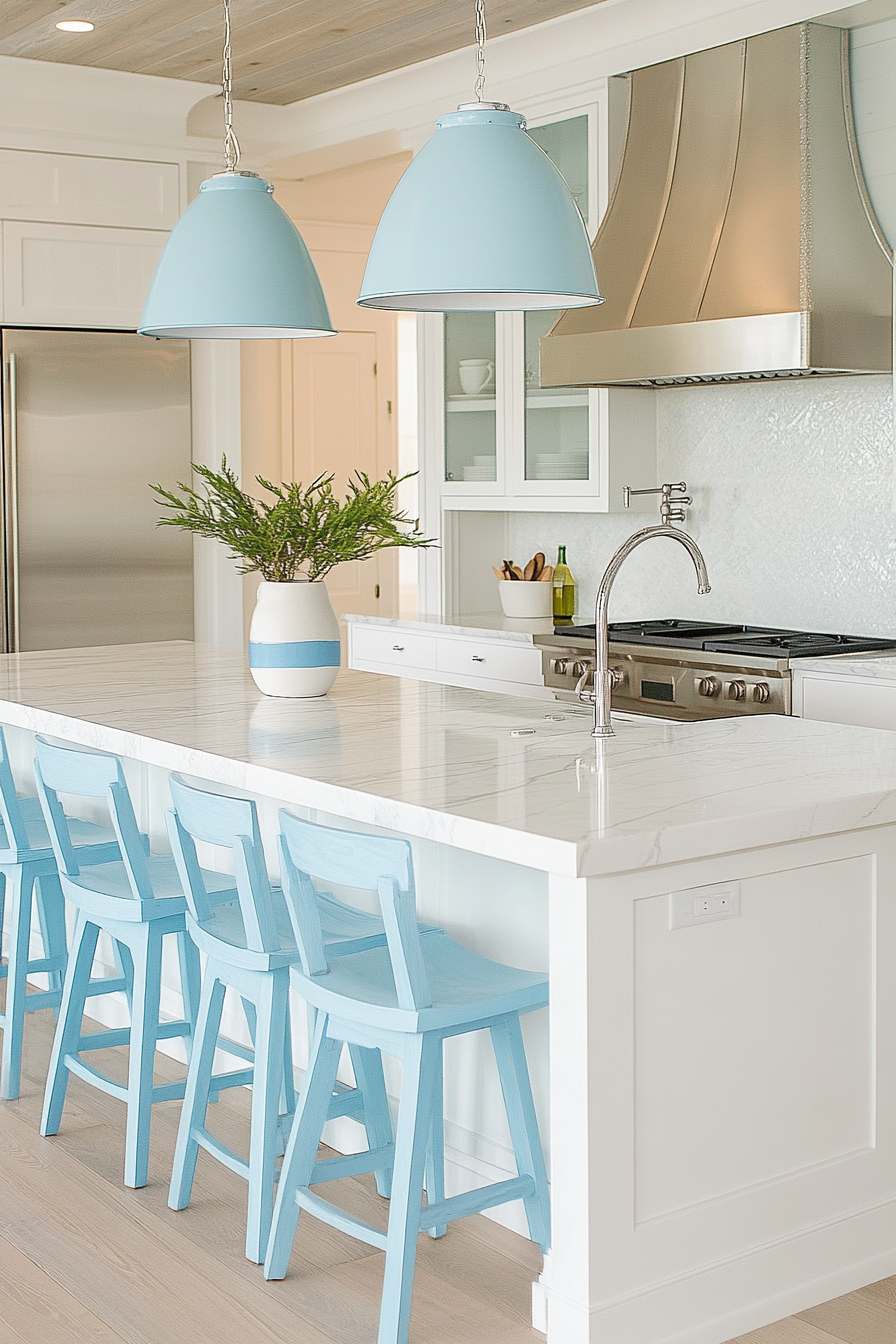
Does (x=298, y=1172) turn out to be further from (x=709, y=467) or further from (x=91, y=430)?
(x=91, y=430)

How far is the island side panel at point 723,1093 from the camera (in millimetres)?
2154

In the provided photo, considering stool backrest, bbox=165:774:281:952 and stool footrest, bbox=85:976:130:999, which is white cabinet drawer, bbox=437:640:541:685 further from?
stool backrest, bbox=165:774:281:952

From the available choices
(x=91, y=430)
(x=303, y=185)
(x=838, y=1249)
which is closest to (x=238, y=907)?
(x=838, y=1249)

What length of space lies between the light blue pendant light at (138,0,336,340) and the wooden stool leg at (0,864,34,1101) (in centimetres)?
128

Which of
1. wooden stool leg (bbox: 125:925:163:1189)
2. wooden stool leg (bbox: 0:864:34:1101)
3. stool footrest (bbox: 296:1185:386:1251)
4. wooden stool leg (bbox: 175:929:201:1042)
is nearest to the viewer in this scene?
stool footrest (bbox: 296:1185:386:1251)

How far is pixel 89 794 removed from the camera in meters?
2.96

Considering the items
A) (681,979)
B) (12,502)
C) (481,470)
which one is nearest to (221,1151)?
(681,979)

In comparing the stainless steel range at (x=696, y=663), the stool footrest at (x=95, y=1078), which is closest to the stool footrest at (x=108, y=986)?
the stool footrest at (x=95, y=1078)

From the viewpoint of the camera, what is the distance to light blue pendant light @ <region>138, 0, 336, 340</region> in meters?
3.03

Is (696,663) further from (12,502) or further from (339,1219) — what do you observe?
(12,502)

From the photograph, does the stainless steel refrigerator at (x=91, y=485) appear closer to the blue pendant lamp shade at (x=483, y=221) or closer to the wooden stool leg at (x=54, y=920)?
the wooden stool leg at (x=54, y=920)

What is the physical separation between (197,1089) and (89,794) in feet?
1.98

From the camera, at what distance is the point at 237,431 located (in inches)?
249

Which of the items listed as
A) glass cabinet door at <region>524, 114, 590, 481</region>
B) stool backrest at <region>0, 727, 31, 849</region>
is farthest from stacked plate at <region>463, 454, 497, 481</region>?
stool backrest at <region>0, 727, 31, 849</region>
